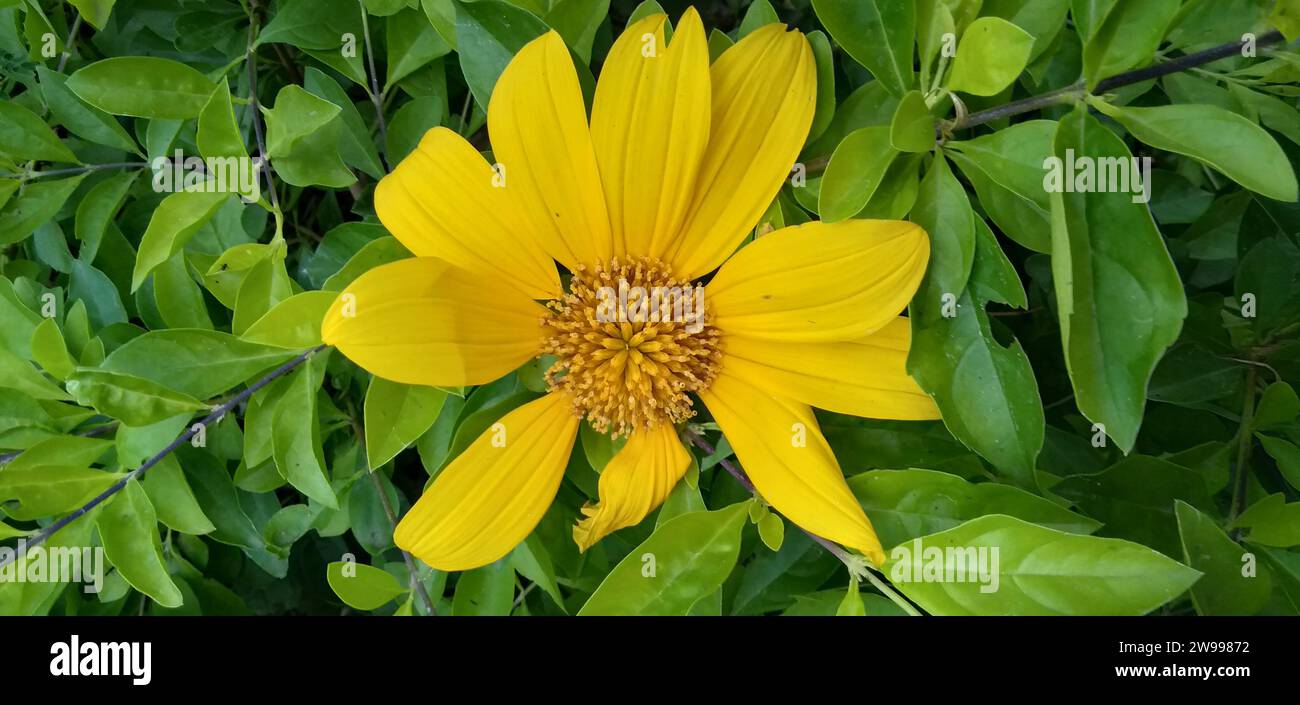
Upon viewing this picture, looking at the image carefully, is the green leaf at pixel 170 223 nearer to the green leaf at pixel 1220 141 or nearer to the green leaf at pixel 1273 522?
the green leaf at pixel 1220 141

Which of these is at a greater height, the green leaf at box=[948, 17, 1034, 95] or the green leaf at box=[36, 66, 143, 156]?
the green leaf at box=[36, 66, 143, 156]

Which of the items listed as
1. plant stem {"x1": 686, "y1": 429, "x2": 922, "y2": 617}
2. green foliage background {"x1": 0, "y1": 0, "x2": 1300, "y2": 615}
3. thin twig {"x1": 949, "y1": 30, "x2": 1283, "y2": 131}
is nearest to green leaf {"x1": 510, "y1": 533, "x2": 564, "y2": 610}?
green foliage background {"x1": 0, "y1": 0, "x2": 1300, "y2": 615}

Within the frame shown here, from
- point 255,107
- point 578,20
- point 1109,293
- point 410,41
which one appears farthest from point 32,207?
point 1109,293

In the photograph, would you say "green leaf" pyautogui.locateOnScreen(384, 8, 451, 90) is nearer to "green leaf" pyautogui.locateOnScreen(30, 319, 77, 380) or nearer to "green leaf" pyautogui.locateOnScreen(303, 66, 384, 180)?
"green leaf" pyautogui.locateOnScreen(303, 66, 384, 180)

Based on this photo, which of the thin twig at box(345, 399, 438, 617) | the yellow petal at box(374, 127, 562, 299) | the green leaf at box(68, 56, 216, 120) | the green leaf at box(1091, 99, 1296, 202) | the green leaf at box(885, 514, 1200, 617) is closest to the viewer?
the green leaf at box(1091, 99, 1296, 202)

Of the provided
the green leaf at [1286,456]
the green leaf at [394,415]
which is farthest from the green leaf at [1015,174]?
the green leaf at [394,415]

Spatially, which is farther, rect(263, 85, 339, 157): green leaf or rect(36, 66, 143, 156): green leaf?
rect(36, 66, 143, 156): green leaf

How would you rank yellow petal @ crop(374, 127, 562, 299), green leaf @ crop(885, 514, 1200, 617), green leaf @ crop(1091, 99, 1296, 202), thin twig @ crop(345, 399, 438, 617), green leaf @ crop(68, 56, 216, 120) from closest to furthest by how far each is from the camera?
1. green leaf @ crop(1091, 99, 1296, 202)
2. green leaf @ crop(885, 514, 1200, 617)
3. yellow petal @ crop(374, 127, 562, 299)
4. green leaf @ crop(68, 56, 216, 120)
5. thin twig @ crop(345, 399, 438, 617)

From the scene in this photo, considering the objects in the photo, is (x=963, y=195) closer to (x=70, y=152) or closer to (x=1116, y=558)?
(x=1116, y=558)
